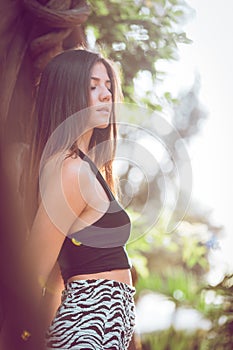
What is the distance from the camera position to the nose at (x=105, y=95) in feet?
5.58

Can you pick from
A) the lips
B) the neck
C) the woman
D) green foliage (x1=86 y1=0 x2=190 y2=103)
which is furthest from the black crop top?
green foliage (x1=86 y1=0 x2=190 y2=103)

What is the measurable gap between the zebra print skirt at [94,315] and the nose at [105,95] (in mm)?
Answer: 469

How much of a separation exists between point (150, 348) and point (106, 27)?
1.00m

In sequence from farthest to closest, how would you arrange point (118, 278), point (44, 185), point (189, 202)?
point (189, 202)
point (44, 185)
point (118, 278)

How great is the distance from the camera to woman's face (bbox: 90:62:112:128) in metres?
1.69

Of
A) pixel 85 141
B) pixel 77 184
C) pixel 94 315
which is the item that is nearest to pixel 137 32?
pixel 85 141

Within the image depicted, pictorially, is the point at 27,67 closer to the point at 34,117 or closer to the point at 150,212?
the point at 34,117

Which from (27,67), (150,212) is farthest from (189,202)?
(27,67)

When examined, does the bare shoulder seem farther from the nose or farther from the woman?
the nose

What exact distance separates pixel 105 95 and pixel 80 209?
A: 1.06 feet

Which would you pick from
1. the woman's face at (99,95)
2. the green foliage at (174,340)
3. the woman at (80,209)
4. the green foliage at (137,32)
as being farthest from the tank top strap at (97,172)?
the green foliage at (174,340)

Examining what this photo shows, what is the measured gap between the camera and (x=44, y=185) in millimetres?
1627

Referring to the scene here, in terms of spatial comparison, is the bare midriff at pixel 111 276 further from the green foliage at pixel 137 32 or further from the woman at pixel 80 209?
the green foliage at pixel 137 32

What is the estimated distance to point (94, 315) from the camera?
1.44 meters
